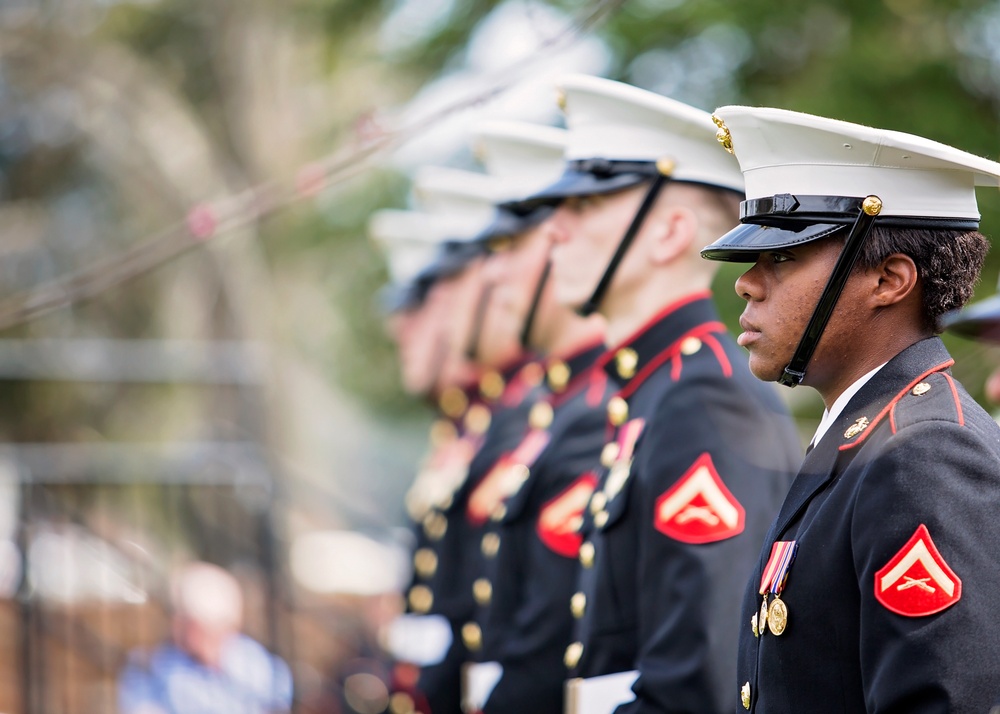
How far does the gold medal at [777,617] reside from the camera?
214cm

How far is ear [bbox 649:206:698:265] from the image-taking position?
331 centimetres

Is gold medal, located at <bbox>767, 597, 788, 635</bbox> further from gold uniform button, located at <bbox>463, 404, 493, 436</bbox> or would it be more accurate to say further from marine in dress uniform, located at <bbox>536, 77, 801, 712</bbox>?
gold uniform button, located at <bbox>463, 404, 493, 436</bbox>

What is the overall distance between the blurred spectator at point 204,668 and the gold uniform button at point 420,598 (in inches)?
86.9

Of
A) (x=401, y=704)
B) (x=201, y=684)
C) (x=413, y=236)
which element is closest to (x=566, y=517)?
(x=401, y=704)

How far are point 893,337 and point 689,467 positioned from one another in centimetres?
85

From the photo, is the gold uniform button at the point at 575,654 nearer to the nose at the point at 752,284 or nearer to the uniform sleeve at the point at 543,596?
the uniform sleeve at the point at 543,596

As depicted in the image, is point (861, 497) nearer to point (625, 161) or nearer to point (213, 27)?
point (625, 161)

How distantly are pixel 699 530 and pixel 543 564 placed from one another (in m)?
0.89

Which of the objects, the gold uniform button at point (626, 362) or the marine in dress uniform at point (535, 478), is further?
the marine in dress uniform at point (535, 478)

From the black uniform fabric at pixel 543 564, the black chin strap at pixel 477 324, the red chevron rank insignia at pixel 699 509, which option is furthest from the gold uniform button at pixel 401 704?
the red chevron rank insignia at pixel 699 509

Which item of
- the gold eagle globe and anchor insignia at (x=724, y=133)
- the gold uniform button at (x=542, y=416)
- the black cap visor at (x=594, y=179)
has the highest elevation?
the black cap visor at (x=594, y=179)

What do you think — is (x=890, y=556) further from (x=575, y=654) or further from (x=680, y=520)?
(x=575, y=654)

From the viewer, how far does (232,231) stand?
9.87m

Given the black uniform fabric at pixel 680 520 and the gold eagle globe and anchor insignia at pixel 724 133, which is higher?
the gold eagle globe and anchor insignia at pixel 724 133
